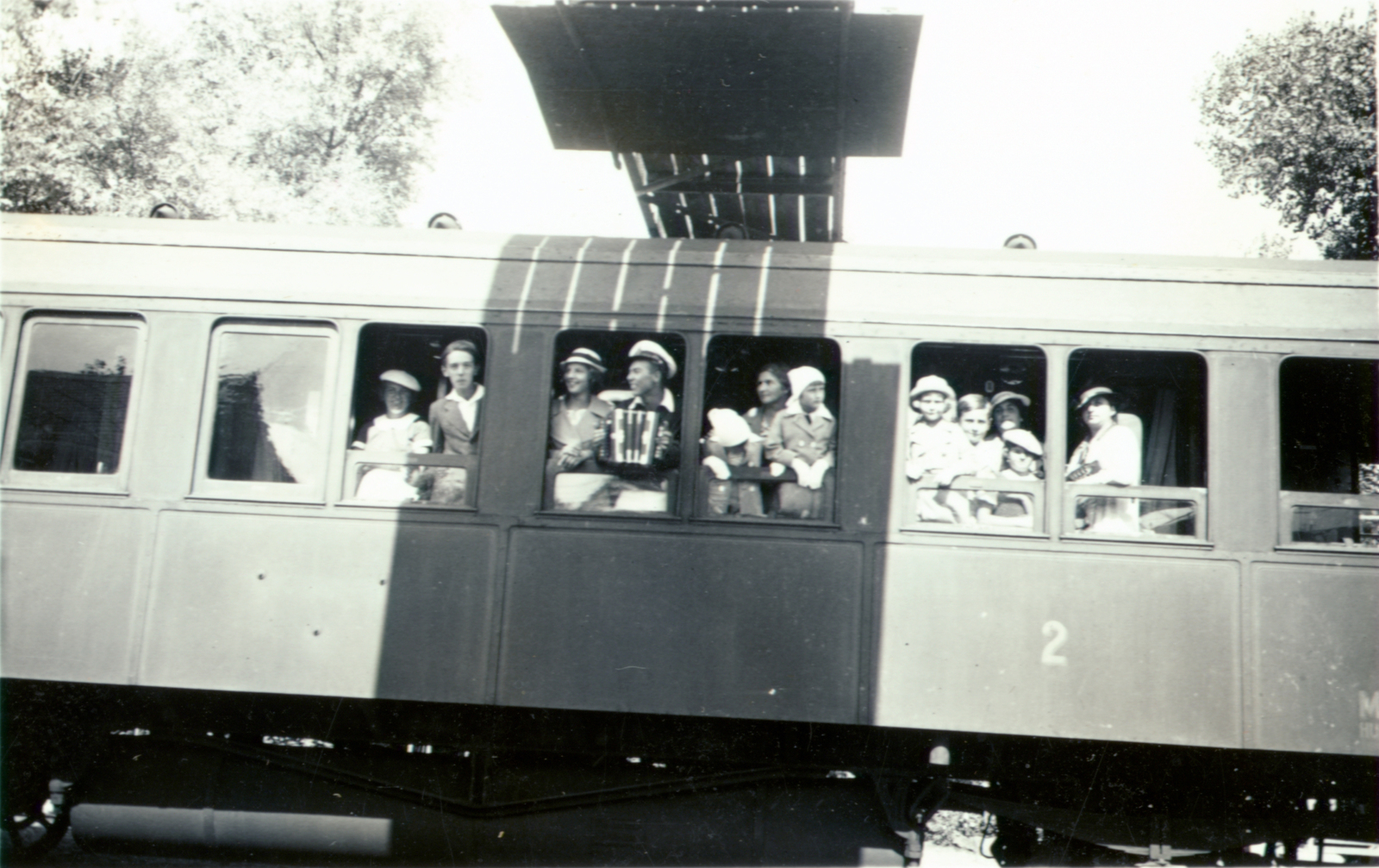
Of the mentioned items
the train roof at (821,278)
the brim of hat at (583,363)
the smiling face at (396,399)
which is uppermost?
the train roof at (821,278)

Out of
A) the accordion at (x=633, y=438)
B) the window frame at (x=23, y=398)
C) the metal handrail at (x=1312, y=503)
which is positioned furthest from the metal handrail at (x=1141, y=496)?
the window frame at (x=23, y=398)

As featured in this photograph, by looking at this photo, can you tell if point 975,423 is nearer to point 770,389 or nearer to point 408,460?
point 770,389

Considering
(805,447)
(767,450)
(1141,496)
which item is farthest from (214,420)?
(1141,496)

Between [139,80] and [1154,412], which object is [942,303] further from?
[139,80]

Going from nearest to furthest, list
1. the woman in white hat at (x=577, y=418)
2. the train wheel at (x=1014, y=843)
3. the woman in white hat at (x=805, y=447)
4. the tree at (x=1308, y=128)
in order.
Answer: the woman in white hat at (x=805, y=447) < the woman in white hat at (x=577, y=418) < the train wheel at (x=1014, y=843) < the tree at (x=1308, y=128)

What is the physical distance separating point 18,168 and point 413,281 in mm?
10713

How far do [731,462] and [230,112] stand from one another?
43.6 feet

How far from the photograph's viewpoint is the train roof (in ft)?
16.9

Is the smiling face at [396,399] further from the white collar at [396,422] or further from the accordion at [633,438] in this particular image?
the accordion at [633,438]

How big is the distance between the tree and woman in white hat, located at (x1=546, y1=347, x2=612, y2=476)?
37.6 ft

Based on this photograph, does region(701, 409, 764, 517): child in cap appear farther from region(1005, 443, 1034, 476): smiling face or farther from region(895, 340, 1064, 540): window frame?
region(1005, 443, 1034, 476): smiling face

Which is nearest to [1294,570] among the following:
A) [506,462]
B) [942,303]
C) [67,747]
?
[942,303]

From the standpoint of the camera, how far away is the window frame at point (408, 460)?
17.1 ft

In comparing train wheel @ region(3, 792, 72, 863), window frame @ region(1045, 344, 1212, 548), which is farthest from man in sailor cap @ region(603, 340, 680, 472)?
train wheel @ region(3, 792, 72, 863)
